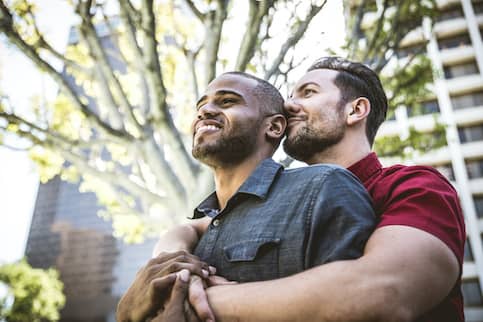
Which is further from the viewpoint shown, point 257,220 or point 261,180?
point 261,180

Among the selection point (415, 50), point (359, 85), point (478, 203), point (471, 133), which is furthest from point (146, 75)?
point (471, 133)

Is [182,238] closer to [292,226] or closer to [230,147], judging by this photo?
[230,147]

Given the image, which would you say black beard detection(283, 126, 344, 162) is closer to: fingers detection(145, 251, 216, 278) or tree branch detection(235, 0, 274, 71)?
fingers detection(145, 251, 216, 278)

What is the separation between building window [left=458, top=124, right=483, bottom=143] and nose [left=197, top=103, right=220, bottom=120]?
26.3 metres

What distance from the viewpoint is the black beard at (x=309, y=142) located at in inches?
81.0

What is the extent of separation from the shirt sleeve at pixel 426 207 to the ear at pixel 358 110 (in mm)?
732

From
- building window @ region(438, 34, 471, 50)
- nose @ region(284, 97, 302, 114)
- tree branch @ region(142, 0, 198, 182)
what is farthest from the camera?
building window @ region(438, 34, 471, 50)

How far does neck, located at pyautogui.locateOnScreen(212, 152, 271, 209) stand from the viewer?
189 centimetres

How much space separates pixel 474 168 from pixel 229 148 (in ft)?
85.2

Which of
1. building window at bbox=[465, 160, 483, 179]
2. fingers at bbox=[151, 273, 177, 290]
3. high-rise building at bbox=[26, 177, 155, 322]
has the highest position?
fingers at bbox=[151, 273, 177, 290]

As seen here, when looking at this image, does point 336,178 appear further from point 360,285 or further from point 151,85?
point 151,85

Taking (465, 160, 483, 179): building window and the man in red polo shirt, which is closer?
the man in red polo shirt

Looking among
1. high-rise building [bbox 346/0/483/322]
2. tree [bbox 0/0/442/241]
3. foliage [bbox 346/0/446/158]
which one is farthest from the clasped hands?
high-rise building [bbox 346/0/483/322]

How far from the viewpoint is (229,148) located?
6.08ft
